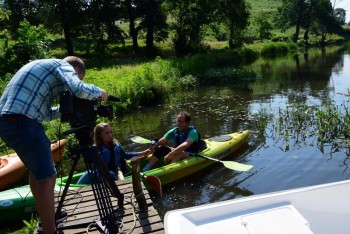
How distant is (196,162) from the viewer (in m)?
6.89

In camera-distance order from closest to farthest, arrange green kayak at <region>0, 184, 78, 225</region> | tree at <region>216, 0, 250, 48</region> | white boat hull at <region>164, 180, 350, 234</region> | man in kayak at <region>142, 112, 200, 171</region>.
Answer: white boat hull at <region>164, 180, 350, 234</region>
green kayak at <region>0, 184, 78, 225</region>
man in kayak at <region>142, 112, 200, 171</region>
tree at <region>216, 0, 250, 48</region>

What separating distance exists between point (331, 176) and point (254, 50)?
90.9ft

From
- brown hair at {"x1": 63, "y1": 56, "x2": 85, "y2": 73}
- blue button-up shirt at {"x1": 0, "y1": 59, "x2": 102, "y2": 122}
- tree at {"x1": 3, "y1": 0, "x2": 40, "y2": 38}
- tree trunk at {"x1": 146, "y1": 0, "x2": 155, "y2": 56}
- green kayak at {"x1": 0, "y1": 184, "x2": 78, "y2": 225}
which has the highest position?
tree at {"x1": 3, "y1": 0, "x2": 40, "y2": 38}

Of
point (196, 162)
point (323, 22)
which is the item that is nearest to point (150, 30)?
point (196, 162)

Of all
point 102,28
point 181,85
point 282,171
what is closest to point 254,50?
point 102,28

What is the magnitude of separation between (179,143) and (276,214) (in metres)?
4.27

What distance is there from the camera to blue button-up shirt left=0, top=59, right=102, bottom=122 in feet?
9.59

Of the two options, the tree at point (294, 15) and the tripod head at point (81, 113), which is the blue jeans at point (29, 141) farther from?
the tree at point (294, 15)

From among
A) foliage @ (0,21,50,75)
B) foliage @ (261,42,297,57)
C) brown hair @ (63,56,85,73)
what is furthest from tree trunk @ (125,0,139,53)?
brown hair @ (63,56,85,73)

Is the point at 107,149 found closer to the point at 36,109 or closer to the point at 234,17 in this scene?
the point at 36,109

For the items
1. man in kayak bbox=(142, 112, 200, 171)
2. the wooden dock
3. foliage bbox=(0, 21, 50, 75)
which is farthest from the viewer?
foliage bbox=(0, 21, 50, 75)

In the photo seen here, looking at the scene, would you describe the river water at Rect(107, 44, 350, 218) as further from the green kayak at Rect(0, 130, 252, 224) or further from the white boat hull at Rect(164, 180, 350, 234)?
the white boat hull at Rect(164, 180, 350, 234)

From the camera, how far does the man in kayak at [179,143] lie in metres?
6.69

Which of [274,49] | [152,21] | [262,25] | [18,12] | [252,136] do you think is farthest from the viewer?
[262,25]
